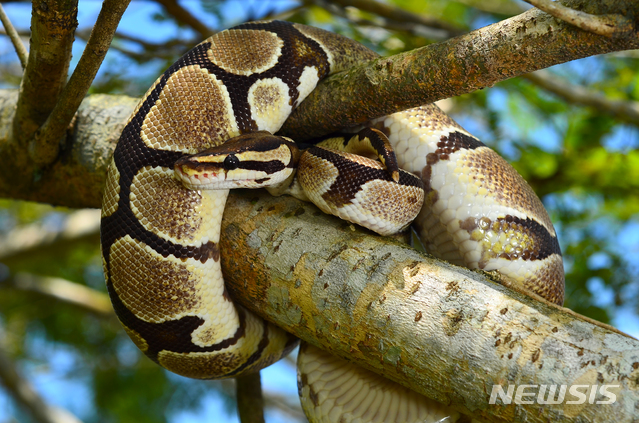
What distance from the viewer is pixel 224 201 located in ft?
9.25

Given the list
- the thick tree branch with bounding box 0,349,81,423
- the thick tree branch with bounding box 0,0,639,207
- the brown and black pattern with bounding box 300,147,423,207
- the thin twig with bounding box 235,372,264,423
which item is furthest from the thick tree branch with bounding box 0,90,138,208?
the thick tree branch with bounding box 0,349,81,423

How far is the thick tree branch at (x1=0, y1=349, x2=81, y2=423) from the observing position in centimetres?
557

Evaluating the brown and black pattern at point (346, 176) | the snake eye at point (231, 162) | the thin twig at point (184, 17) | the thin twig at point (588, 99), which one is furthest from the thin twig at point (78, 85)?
the thin twig at point (588, 99)

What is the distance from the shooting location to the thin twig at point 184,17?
4.85 metres

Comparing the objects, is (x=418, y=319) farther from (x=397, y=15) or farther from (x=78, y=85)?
(x=397, y=15)

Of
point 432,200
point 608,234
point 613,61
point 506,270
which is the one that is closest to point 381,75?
point 432,200

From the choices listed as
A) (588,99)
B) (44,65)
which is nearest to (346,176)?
(44,65)

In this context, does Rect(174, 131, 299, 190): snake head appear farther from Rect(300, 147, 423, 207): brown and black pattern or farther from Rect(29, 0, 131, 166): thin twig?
Rect(29, 0, 131, 166): thin twig

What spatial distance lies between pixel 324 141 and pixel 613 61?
428cm

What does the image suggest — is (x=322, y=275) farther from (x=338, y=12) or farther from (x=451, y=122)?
(x=338, y=12)

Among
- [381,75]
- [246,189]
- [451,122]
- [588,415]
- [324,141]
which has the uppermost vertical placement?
[381,75]

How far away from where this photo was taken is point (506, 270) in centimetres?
285

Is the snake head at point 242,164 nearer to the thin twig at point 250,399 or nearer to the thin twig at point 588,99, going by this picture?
the thin twig at point 250,399

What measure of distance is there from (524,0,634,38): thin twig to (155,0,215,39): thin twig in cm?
399
